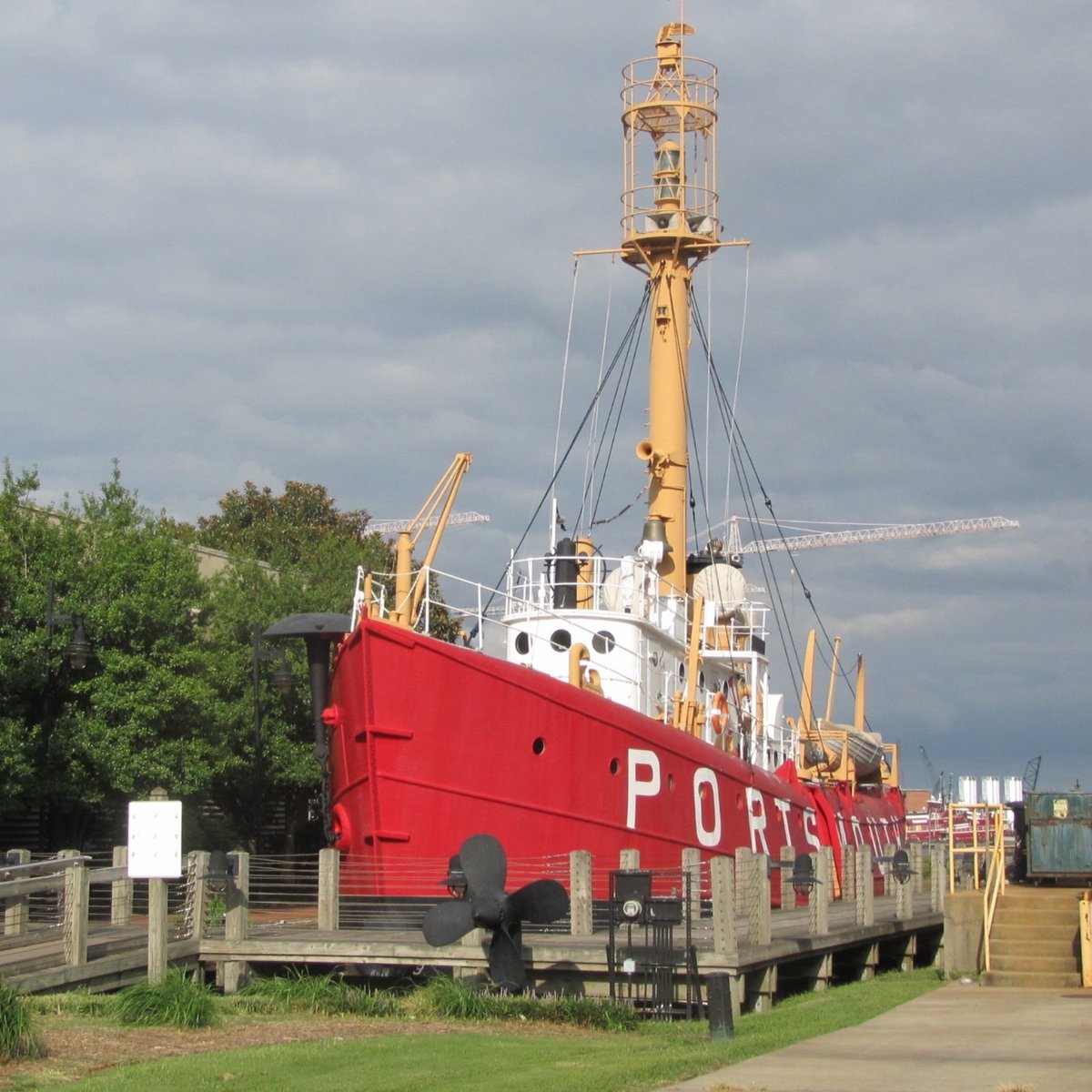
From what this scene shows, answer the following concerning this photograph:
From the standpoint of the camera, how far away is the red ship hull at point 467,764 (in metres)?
22.1

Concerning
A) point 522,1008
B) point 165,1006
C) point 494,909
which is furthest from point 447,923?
point 165,1006

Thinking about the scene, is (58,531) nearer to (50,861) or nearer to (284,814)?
(284,814)

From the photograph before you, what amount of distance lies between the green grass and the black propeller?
1044 mm

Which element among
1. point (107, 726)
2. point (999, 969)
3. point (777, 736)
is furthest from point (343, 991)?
point (777, 736)

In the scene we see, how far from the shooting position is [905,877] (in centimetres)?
2603

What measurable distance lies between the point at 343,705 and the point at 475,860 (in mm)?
6389

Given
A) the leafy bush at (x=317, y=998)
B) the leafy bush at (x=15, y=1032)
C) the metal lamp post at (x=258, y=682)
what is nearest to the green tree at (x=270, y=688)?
the metal lamp post at (x=258, y=682)

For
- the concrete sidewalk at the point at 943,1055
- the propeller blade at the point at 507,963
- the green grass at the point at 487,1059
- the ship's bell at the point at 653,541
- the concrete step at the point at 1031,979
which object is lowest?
the green grass at the point at 487,1059

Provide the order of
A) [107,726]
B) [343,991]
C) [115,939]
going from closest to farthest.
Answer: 1. [343,991]
2. [115,939]
3. [107,726]

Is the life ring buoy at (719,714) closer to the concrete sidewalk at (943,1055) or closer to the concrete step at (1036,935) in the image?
Answer: the concrete step at (1036,935)

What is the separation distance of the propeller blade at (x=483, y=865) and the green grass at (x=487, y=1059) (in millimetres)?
1435

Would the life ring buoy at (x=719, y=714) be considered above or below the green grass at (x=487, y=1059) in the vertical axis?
→ above

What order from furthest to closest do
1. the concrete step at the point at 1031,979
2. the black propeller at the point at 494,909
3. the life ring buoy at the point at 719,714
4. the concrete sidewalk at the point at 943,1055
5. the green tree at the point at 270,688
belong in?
the green tree at the point at 270,688
the life ring buoy at the point at 719,714
the concrete step at the point at 1031,979
the black propeller at the point at 494,909
the concrete sidewalk at the point at 943,1055

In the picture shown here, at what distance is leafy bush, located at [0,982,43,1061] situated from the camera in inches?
544
